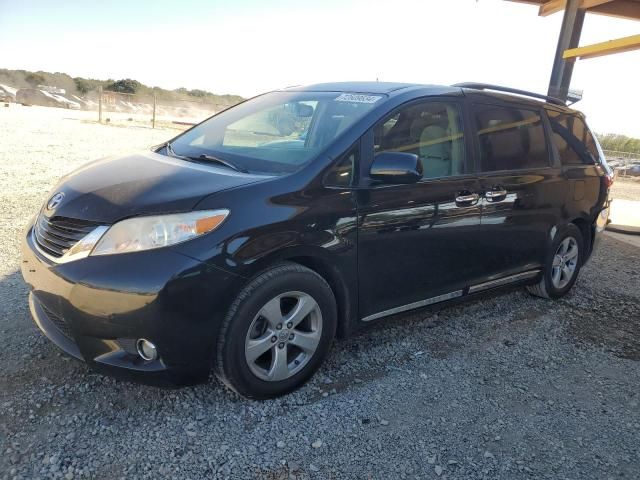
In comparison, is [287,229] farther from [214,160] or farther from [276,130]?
[276,130]

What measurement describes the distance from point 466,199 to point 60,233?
8.26ft

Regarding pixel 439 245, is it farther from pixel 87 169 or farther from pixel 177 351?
pixel 87 169

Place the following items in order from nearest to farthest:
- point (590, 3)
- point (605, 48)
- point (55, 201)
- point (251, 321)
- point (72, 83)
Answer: point (251, 321)
point (55, 201)
point (605, 48)
point (590, 3)
point (72, 83)

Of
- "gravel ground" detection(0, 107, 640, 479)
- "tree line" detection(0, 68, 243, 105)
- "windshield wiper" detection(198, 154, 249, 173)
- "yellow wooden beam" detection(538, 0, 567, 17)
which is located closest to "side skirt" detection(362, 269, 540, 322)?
"gravel ground" detection(0, 107, 640, 479)

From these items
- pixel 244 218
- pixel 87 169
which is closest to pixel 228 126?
pixel 87 169

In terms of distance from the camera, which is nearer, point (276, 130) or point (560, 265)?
point (276, 130)

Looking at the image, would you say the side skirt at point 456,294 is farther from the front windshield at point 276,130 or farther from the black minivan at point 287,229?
the front windshield at point 276,130

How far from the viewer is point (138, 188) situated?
106 inches

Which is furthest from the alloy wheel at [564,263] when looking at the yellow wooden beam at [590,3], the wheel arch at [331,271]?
the yellow wooden beam at [590,3]

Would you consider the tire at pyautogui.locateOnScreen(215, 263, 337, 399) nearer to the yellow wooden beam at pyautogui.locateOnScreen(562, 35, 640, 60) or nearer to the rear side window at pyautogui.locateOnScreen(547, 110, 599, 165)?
the rear side window at pyautogui.locateOnScreen(547, 110, 599, 165)

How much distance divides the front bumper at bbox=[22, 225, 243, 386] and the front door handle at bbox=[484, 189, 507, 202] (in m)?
2.04

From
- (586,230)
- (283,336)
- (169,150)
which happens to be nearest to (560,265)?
(586,230)

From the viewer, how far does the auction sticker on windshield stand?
3.36 m

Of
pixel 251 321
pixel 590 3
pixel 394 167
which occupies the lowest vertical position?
pixel 251 321
